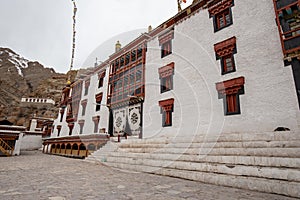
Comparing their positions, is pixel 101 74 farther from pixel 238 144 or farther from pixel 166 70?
pixel 238 144

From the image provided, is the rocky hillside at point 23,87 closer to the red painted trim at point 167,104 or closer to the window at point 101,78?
the window at point 101,78

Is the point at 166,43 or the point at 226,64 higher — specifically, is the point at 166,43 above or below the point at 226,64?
above

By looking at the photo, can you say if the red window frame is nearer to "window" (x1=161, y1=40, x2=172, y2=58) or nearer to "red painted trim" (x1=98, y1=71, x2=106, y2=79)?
"window" (x1=161, y1=40, x2=172, y2=58)

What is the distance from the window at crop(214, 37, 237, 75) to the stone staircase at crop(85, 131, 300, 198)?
457cm

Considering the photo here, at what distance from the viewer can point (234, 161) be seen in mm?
5719

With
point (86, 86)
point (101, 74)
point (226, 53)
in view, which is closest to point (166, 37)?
point (226, 53)

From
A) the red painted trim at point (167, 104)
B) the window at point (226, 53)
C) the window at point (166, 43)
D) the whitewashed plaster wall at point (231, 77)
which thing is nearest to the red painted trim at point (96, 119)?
the whitewashed plaster wall at point (231, 77)

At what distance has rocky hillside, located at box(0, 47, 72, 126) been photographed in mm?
47969

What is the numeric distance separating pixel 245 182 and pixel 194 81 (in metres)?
8.16

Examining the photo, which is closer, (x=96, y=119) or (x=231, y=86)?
(x=231, y=86)

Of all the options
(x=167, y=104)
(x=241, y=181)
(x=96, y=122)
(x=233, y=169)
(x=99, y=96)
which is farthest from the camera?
(x=99, y=96)

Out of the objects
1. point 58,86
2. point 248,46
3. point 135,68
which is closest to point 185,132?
point 248,46

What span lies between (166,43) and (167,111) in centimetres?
589

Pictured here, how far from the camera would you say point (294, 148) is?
5.19 metres
